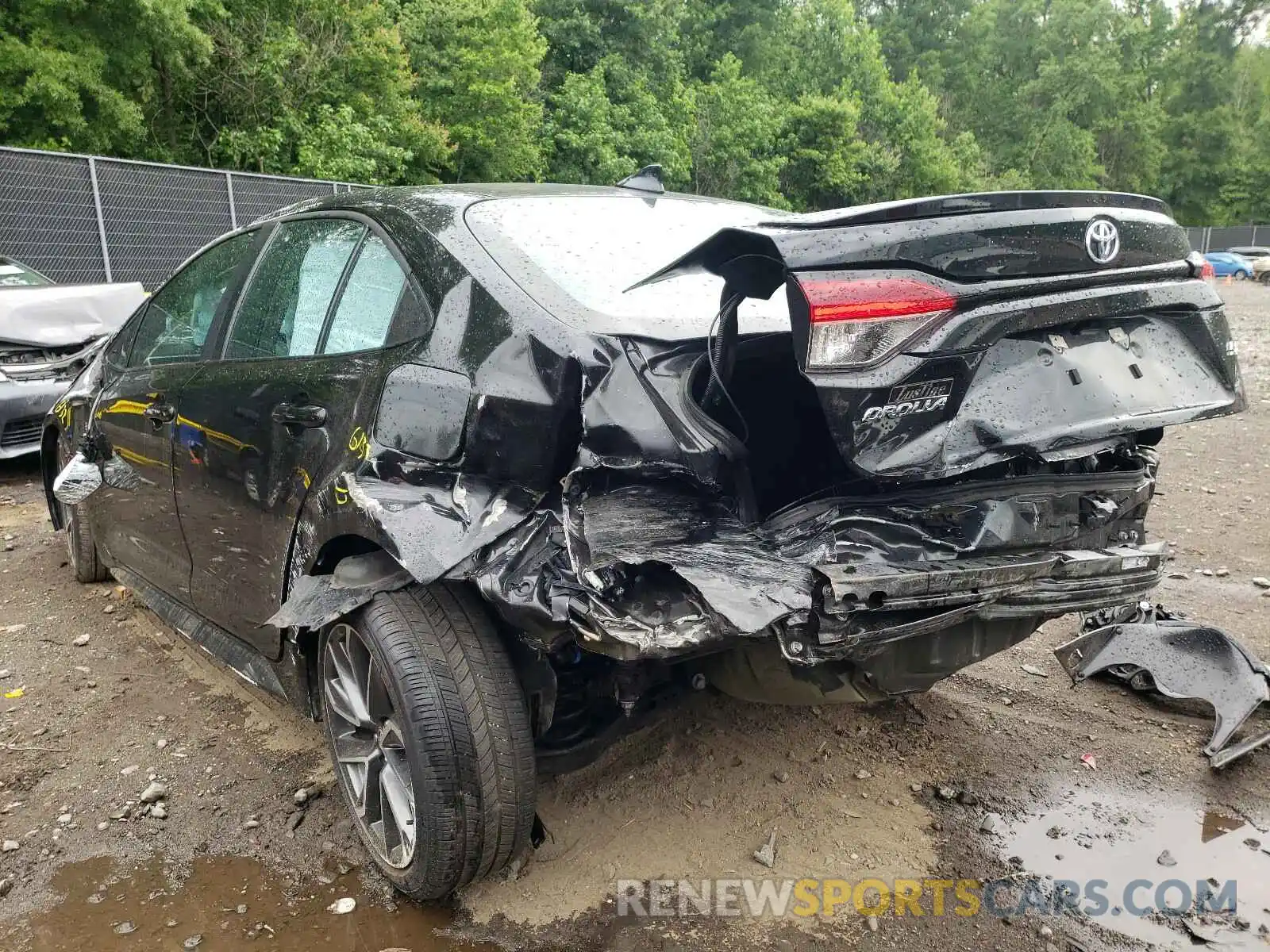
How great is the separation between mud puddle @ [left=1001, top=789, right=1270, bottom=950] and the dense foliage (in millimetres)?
13653

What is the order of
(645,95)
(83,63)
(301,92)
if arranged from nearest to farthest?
(83,63) < (301,92) < (645,95)

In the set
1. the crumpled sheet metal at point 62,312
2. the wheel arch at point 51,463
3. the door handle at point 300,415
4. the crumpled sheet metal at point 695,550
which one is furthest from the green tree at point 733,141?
the crumpled sheet metal at point 695,550

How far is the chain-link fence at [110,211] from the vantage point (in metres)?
10.6

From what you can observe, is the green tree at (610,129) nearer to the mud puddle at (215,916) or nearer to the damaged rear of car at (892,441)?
the damaged rear of car at (892,441)

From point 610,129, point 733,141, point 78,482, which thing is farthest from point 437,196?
point 733,141

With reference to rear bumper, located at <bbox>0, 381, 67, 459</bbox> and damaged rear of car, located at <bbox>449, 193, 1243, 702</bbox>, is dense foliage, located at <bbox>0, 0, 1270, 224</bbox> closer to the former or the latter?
rear bumper, located at <bbox>0, 381, 67, 459</bbox>

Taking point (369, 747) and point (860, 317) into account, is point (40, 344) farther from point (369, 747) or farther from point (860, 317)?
point (860, 317)

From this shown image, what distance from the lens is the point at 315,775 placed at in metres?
2.96

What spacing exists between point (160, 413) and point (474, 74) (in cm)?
1679

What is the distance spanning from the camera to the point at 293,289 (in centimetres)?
292

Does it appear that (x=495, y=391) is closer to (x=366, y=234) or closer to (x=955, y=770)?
(x=366, y=234)

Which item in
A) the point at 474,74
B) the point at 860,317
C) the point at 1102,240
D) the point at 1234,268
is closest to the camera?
the point at 860,317

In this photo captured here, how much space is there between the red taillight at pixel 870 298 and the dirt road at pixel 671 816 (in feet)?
4.08

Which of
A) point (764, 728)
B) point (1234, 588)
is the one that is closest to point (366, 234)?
point (764, 728)
